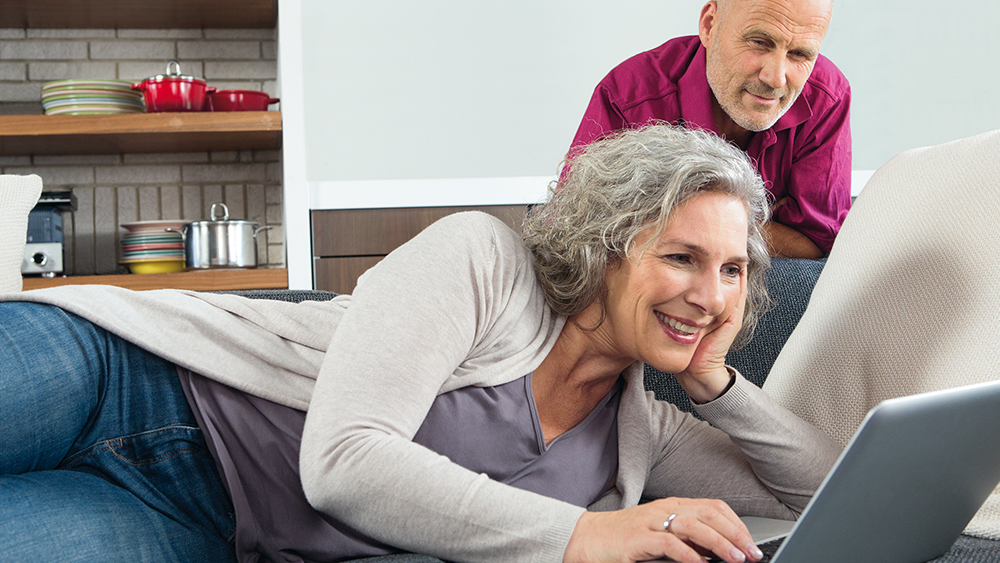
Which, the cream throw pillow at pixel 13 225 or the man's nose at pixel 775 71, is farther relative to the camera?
the man's nose at pixel 775 71

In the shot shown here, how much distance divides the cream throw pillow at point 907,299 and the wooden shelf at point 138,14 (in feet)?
8.66

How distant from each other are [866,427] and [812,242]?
1549mm

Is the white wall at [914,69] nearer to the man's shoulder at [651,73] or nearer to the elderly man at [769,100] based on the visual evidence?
the elderly man at [769,100]

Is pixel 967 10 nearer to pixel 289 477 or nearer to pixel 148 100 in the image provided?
pixel 148 100

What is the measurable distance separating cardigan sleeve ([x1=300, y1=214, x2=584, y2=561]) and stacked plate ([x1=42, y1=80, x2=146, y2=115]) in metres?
2.51

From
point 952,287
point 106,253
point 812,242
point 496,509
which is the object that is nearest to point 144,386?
point 496,509

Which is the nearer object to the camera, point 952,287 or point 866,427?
point 866,427

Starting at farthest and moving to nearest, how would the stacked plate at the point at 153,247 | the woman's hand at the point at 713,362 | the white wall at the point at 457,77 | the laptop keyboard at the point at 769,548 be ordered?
the white wall at the point at 457,77 → the stacked plate at the point at 153,247 → the woman's hand at the point at 713,362 → the laptop keyboard at the point at 769,548

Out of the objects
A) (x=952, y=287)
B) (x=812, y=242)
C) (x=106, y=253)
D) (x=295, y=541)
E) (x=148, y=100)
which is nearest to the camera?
(x=295, y=541)

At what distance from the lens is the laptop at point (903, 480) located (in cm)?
66

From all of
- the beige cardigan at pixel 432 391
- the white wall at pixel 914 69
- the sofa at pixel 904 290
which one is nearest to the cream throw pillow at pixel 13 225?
the sofa at pixel 904 290

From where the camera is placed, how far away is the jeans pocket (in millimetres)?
1078

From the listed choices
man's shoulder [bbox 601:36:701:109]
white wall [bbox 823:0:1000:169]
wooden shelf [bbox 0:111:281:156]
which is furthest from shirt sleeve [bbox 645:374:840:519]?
white wall [bbox 823:0:1000:169]

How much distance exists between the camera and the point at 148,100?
10.2ft
